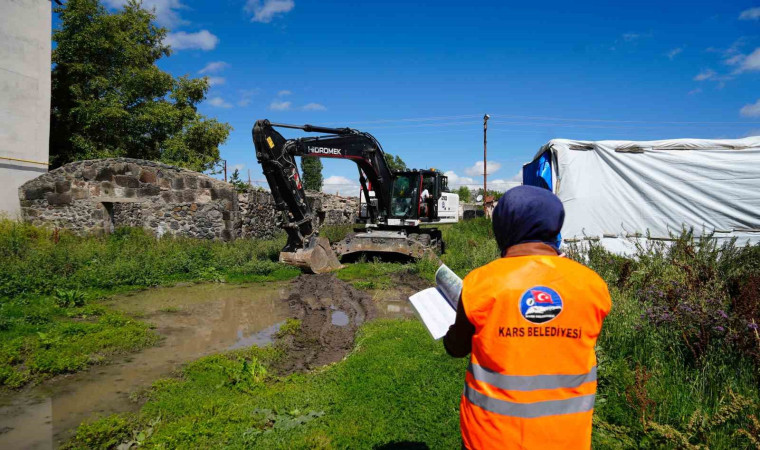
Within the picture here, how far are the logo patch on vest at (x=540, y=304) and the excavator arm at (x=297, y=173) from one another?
31.0 feet

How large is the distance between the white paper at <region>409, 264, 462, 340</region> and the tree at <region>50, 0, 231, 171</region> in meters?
22.9

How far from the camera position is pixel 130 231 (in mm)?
13797

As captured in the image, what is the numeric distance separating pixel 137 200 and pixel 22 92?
525 cm

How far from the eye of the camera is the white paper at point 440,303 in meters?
1.96

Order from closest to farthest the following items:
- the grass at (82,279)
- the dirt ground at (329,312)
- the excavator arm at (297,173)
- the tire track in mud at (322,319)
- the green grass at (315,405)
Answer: the green grass at (315,405)
the grass at (82,279)
the tire track in mud at (322,319)
the dirt ground at (329,312)
the excavator arm at (297,173)

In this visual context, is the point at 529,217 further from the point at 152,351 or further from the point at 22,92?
the point at 22,92

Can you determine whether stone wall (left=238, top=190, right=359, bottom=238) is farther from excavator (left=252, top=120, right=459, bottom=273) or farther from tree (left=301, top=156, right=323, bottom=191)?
tree (left=301, top=156, right=323, bottom=191)

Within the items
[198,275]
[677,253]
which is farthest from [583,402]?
[198,275]

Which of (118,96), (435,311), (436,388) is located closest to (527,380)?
(435,311)

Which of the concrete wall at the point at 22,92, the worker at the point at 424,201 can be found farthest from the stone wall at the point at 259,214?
the concrete wall at the point at 22,92

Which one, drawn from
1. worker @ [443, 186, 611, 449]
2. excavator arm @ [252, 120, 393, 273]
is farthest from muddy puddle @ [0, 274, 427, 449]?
worker @ [443, 186, 611, 449]

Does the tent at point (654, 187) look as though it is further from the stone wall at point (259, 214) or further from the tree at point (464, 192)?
the tree at point (464, 192)

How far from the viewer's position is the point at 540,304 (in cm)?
165

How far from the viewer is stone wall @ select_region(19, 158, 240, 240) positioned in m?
13.4
